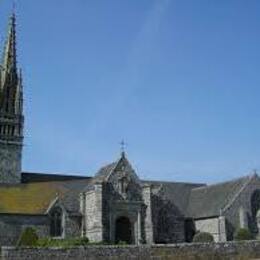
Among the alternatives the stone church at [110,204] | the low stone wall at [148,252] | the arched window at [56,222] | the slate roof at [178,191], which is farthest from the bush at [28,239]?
the slate roof at [178,191]

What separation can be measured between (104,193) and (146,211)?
14.0ft

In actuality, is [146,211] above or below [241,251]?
above

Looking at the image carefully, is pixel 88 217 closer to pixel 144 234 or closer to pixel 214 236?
pixel 144 234

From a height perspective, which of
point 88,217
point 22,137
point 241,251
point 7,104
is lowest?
point 241,251

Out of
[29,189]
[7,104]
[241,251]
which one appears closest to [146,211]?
[29,189]

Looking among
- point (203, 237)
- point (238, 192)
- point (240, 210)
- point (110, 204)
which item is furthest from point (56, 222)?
point (238, 192)

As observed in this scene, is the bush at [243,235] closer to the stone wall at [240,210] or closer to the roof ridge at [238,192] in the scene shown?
the stone wall at [240,210]

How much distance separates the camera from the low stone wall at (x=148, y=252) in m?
30.2

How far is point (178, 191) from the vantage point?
59.5m

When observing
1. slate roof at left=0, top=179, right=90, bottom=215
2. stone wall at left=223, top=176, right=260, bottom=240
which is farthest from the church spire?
stone wall at left=223, top=176, right=260, bottom=240

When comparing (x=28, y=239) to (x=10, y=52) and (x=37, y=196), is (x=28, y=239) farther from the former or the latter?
(x=10, y=52)

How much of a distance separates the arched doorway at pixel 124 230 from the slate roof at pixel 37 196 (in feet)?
12.6

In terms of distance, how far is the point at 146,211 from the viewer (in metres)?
48.9

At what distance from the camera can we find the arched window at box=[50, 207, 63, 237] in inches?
1898
